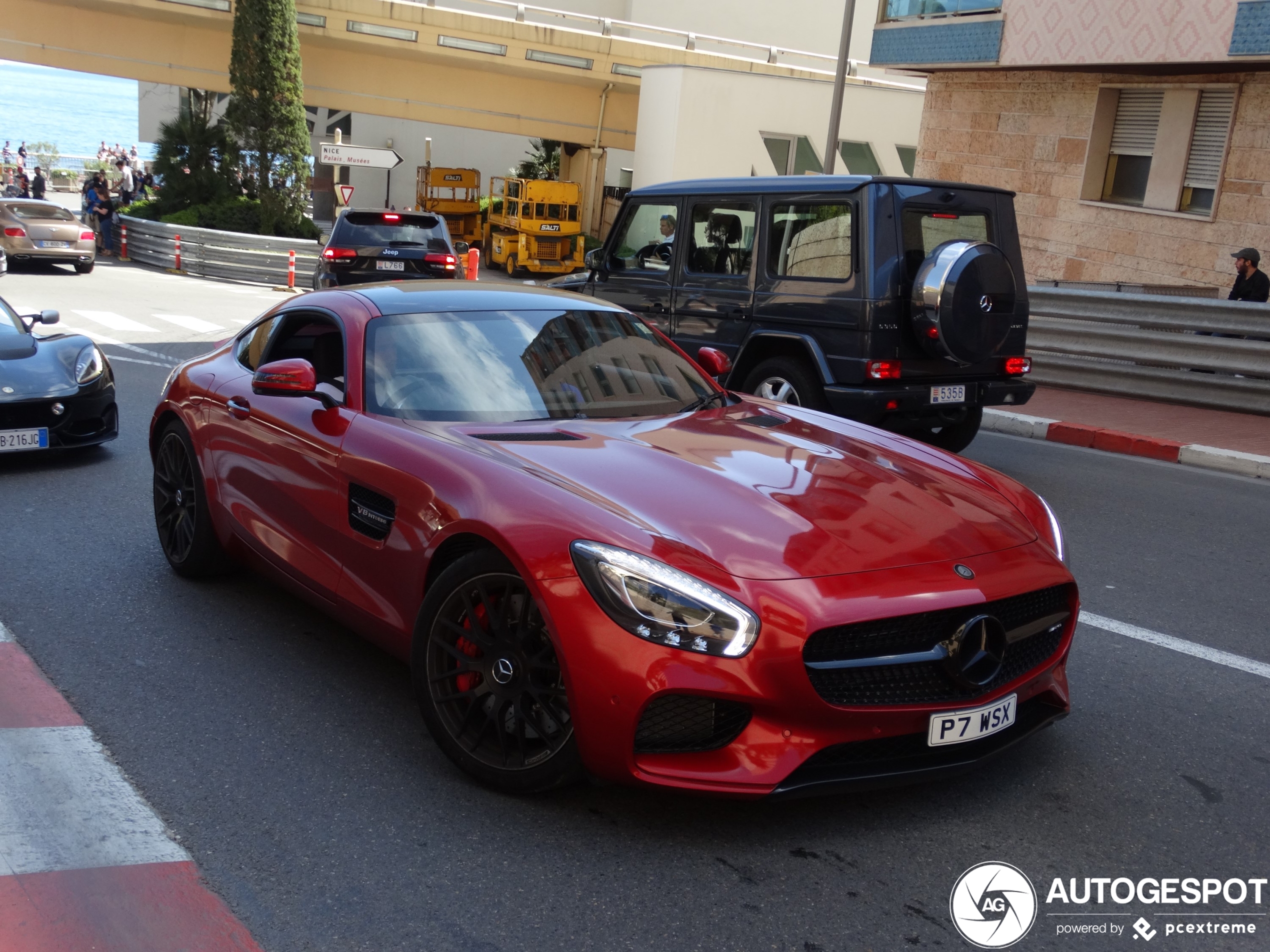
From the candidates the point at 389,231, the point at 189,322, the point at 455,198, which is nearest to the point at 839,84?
the point at 389,231

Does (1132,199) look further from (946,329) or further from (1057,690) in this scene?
(1057,690)

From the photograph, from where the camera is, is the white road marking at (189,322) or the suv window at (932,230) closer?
the suv window at (932,230)

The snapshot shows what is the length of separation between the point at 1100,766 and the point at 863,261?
4806 mm

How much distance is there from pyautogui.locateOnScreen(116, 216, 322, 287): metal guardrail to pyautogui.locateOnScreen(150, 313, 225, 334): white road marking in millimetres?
8417

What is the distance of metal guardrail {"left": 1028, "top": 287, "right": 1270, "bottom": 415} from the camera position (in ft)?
39.4

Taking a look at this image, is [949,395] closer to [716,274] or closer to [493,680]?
[716,274]

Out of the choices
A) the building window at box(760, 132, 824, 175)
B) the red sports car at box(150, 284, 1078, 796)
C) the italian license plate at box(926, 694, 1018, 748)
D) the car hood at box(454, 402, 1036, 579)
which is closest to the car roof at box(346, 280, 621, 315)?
the red sports car at box(150, 284, 1078, 796)

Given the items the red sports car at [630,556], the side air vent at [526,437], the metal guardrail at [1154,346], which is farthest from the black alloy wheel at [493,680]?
the metal guardrail at [1154,346]

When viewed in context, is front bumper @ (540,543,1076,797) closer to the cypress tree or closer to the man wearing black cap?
the man wearing black cap

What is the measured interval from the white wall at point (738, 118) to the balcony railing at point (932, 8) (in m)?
11.4

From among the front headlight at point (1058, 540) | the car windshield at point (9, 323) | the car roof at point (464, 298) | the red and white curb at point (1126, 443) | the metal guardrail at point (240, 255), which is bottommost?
the metal guardrail at point (240, 255)

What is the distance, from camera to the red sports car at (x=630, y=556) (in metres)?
3.27

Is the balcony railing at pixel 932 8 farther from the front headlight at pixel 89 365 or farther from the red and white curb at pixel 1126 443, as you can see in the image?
the front headlight at pixel 89 365

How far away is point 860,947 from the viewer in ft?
9.66
